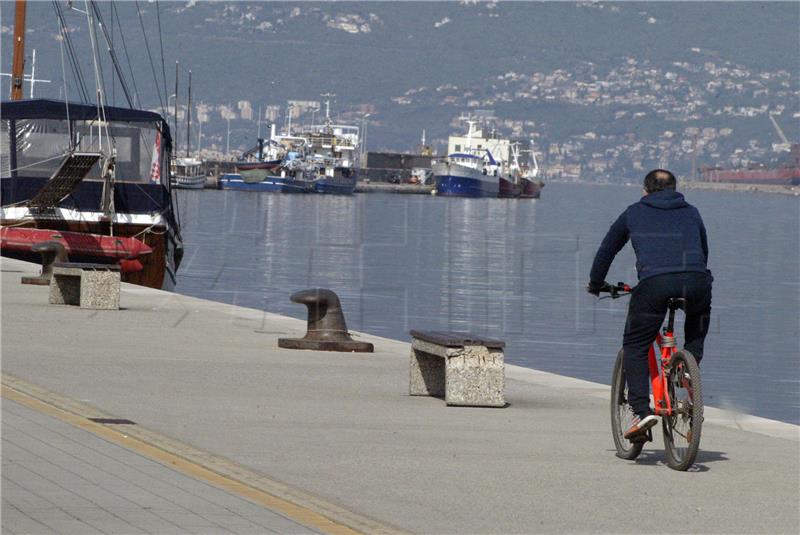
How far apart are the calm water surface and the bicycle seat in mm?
10517

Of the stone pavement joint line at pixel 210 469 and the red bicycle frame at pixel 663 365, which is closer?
the stone pavement joint line at pixel 210 469

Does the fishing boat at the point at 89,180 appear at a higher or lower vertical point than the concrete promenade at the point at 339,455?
higher

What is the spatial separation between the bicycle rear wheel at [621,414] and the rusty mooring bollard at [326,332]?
259 inches

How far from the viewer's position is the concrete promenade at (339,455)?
8.26 metres

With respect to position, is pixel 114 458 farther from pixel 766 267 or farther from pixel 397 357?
pixel 766 267

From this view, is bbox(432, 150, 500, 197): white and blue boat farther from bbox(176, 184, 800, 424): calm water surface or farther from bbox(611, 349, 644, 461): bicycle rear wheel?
bbox(611, 349, 644, 461): bicycle rear wheel

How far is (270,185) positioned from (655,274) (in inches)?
6209

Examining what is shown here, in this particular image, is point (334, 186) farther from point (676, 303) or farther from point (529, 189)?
point (676, 303)

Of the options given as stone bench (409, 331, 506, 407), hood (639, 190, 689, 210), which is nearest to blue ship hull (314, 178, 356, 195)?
stone bench (409, 331, 506, 407)

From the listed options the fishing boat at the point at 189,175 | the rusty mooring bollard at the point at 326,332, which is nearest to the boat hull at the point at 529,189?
the fishing boat at the point at 189,175

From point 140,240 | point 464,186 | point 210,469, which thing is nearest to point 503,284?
point 140,240

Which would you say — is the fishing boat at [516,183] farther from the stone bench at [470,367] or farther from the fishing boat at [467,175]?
the stone bench at [470,367]

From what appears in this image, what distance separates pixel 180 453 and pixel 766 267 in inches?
2177

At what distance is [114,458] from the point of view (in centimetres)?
938
